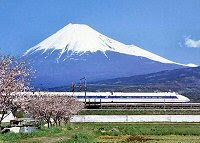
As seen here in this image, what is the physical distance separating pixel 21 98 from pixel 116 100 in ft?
300

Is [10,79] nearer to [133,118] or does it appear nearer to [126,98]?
[133,118]

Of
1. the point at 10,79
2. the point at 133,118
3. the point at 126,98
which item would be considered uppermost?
the point at 126,98

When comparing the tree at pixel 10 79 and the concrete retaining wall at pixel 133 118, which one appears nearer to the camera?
the tree at pixel 10 79

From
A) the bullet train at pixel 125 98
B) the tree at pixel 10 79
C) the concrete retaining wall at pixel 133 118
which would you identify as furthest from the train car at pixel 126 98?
the tree at pixel 10 79

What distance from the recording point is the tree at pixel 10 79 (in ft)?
109

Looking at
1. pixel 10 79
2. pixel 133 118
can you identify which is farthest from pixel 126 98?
pixel 10 79

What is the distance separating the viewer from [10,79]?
1330 inches

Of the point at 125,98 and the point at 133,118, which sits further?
the point at 125,98

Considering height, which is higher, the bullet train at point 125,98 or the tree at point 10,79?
the bullet train at point 125,98

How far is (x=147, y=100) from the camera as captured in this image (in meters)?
129

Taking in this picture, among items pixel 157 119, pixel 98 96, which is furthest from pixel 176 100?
pixel 157 119

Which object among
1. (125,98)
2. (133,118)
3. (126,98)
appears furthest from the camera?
(125,98)

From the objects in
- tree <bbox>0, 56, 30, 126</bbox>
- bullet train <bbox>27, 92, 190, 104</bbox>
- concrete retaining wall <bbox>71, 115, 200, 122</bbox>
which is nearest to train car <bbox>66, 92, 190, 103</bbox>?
bullet train <bbox>27, 92, 190, 104</bbox>

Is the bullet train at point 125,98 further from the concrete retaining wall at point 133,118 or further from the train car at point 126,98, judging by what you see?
the concrete retaining wall at point 133,118
